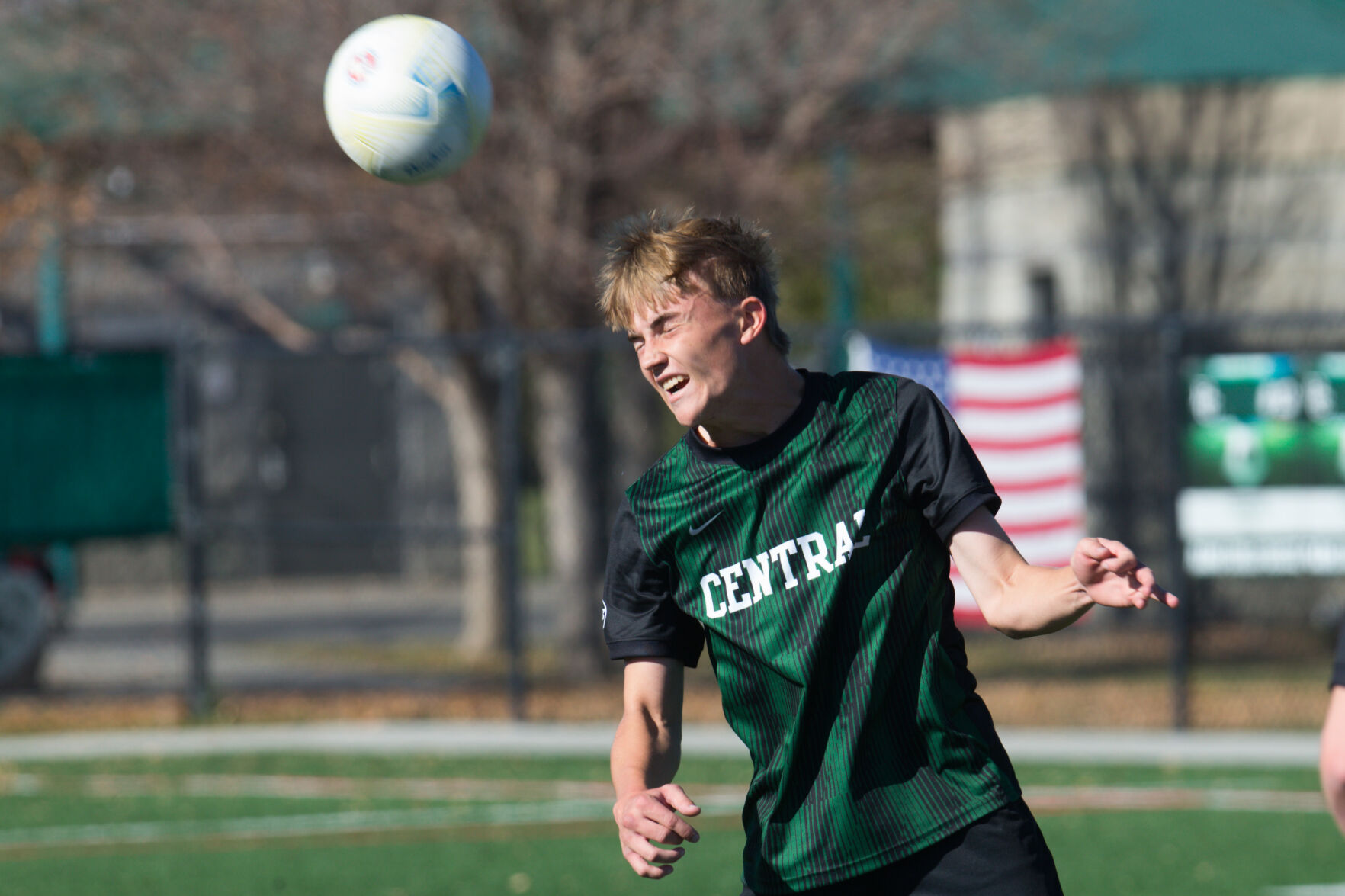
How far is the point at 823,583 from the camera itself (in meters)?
3.62

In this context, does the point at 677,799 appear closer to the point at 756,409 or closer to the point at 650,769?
the point at 650,769

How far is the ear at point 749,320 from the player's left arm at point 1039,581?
57cm

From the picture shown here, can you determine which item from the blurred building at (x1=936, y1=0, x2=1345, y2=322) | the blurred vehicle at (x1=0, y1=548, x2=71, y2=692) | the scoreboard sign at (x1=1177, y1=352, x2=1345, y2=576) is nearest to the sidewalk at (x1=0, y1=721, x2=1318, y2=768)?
the blurred vehicle at (x1=0, y1=548, x2=71, y2=692)

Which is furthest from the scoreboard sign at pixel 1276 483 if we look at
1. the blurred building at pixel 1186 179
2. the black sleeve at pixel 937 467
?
the black sleeve at pixel 937 467

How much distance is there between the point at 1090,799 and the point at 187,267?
11.2 m

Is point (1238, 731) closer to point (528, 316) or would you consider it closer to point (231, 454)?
point (528, 316)

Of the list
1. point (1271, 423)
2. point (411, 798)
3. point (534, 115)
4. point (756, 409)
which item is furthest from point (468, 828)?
point (1271, 423)

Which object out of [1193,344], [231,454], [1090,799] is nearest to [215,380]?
[231,454]

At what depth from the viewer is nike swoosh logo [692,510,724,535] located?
3.70 meters

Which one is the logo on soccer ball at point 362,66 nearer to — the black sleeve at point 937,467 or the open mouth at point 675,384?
the open mouth at point 675,384

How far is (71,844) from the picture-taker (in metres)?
8.98

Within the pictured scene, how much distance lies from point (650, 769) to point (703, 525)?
1.70 ft

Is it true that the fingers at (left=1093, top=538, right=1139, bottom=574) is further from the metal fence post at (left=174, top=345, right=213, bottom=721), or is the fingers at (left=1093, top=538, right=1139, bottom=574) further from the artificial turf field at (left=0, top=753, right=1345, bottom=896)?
the metal fence post at (left=174, top=345, right=213, bottom=721)

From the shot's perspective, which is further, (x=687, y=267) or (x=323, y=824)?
(x=323, y=824)
